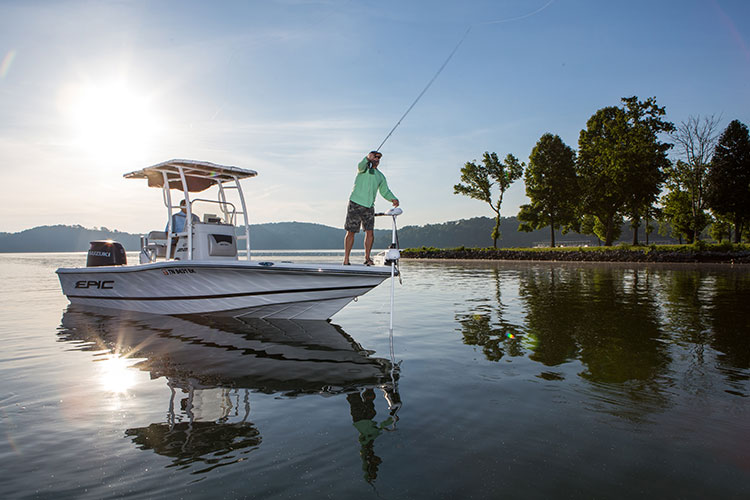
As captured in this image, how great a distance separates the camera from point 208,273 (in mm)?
9508

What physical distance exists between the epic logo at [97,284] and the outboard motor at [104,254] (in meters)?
0.51

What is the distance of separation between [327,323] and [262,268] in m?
2.07

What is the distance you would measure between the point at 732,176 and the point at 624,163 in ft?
55.3

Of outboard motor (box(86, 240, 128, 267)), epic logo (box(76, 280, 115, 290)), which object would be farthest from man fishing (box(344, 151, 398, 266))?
outboard motor (box(86, 240, 128, 267))

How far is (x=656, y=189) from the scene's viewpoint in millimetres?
44656

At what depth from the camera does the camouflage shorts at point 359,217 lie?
8.25m

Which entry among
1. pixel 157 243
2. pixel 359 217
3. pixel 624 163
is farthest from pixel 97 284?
pixel 624 163

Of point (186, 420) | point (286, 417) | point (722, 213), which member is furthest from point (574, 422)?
point (722, 213)

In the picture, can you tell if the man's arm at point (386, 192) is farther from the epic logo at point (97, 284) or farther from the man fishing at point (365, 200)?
the epic logo at point (97, 284)

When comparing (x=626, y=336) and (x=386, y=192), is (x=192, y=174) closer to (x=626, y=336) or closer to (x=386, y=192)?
(x=386, y=192)

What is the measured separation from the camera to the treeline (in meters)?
43.9

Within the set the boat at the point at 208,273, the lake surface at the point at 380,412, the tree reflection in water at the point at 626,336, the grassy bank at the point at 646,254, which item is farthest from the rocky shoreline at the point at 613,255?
the boat at the point at 208,273

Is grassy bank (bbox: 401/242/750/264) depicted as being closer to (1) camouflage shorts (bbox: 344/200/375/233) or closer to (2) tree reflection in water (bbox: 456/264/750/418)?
(2) tree reflection in water (bbox: 456/264/750/418)

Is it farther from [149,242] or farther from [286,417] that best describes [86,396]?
[149,242]
